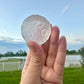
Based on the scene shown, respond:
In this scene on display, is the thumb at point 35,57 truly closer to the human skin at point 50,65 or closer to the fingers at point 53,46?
the human skin at point 50,65

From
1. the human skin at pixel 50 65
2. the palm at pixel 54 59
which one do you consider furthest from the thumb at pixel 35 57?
the palm at pixel 54 59

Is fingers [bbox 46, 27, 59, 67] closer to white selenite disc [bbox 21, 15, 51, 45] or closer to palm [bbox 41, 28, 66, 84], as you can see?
palm [bbox 41, 28, 66, 84]

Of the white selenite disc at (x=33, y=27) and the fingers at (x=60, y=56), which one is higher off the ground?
the white selenite disc at (x=33, y=27)

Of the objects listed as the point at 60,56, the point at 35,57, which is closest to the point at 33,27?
the point at 35,57

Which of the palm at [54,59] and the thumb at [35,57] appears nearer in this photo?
the thumb at [35,57]

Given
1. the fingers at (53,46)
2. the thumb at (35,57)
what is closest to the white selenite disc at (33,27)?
the thumb at (35,57)

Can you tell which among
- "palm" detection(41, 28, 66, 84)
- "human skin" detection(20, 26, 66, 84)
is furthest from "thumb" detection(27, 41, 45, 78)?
"palm" detection(41, 28, 66, 84)
